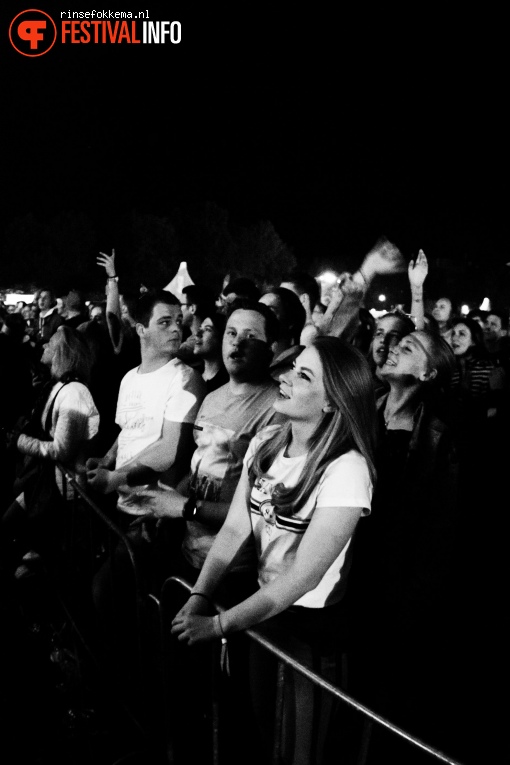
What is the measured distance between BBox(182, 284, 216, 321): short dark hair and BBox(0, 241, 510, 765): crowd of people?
20 mm

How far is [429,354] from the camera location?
4688 mm

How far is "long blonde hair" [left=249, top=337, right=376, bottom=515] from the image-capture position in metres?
2.79

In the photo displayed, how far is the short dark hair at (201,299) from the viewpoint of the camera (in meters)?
6.47

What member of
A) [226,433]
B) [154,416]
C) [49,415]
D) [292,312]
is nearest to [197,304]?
[292,312]

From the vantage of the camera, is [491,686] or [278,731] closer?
[278,731]

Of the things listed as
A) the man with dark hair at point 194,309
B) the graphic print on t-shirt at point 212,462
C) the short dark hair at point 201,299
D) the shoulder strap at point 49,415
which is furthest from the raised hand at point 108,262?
the graphic print on t-shirt at point 212,462

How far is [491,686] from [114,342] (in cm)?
456

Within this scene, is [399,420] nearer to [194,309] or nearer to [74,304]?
[194,309]

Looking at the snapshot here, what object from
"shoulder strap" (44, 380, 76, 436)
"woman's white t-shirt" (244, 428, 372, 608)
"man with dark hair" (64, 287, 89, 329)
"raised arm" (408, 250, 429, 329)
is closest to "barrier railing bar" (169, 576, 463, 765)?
"woman's white t-shirt" (244, 428, 372, 608)

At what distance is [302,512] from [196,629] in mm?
535

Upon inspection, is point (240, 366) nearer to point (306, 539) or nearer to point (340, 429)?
point (340, 429)

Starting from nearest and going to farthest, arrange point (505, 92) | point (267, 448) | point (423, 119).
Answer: point (267, 448) → point (505, 92) → point (423, 119)

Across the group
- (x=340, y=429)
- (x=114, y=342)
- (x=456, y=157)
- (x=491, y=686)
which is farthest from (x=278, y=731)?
(x=456, y=157)

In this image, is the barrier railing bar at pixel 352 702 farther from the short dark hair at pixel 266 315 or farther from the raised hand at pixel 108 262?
the raised hand at pixel 108 262
